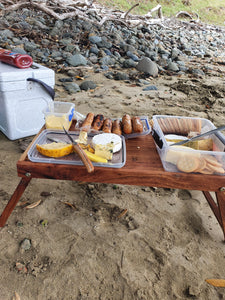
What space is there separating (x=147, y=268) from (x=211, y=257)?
579 millimetres

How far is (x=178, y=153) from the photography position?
1771mm

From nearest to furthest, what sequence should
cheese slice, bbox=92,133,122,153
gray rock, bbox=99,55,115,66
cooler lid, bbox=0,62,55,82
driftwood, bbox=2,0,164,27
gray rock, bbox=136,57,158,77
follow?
cheese slice, bbox=92,133,122,153 → cooler lid, bbox=0,62,55,82 → gray rock, bbox=136,57,158,77 → gray rock, bbox=99,55,115,66 → driftwood, bbox=2,0,164,27

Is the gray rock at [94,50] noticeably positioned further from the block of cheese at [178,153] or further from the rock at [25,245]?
the rock at [25,245]

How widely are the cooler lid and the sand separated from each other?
36.9 inches

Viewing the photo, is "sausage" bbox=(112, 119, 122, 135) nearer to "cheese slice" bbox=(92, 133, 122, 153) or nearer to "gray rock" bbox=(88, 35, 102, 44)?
"cheese slice" bbox=(92, 133, 122, 153)

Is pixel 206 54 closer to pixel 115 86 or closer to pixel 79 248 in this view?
pixel 115 86

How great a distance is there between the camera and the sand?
1700mm

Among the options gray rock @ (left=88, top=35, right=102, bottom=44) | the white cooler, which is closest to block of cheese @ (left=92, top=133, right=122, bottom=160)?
the white cooler

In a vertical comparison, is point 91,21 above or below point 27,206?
above

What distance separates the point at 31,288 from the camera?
1.65 metres

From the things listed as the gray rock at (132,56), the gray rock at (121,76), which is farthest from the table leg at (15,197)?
the gray rock at (132,56)

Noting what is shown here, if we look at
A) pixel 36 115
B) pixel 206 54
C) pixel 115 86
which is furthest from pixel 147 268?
pixel 206 54

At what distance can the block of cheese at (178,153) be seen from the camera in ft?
5.74

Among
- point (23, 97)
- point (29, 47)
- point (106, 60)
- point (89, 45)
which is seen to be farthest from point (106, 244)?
point (89, 45)
